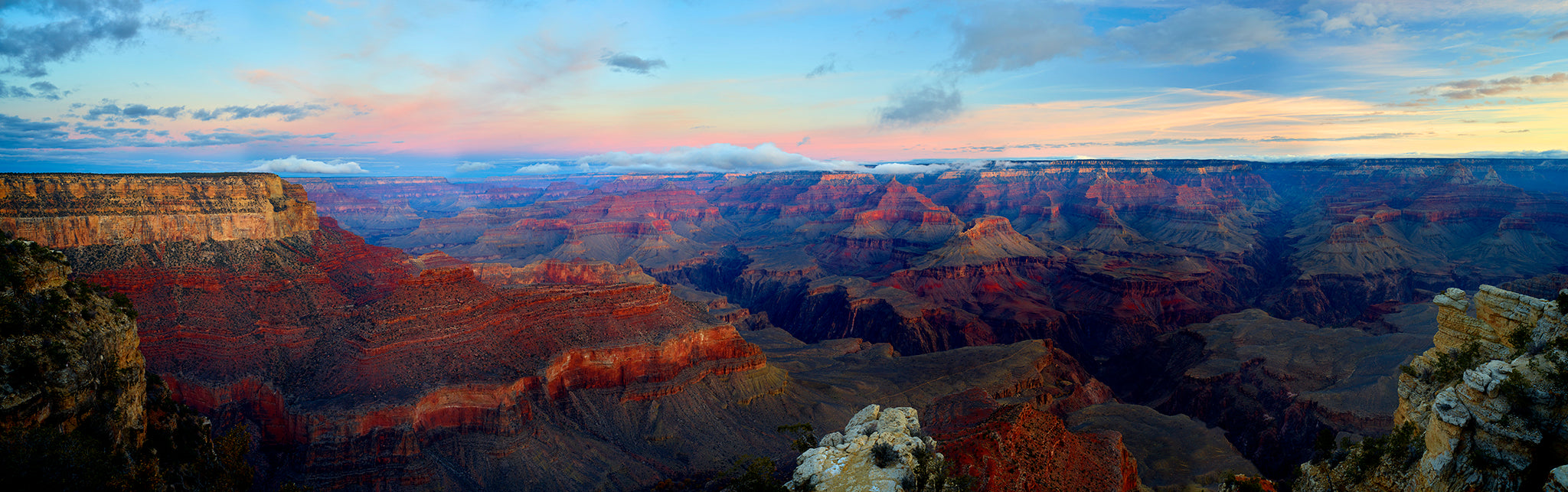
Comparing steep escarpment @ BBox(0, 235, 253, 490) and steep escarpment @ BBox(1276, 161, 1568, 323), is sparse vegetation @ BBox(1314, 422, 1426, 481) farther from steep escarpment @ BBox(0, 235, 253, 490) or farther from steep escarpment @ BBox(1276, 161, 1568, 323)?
steep escarpment @ BBox(1276, 161, 1568, 323)

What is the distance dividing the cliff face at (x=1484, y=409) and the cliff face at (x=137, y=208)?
97.0 m

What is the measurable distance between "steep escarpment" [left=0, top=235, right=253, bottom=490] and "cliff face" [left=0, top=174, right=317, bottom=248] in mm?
53054

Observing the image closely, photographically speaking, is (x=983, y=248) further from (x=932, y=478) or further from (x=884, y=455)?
(x=932, y=478)

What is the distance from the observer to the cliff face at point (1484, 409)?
1501 cm

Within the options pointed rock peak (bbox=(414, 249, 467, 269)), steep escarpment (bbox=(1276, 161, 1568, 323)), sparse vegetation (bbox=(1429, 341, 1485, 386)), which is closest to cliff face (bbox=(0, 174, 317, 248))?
pointed rock peak (bbox=(414, 249, 467, 269))

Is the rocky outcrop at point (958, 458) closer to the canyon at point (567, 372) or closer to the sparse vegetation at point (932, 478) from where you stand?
the sparse vegetation at point (932, 478)

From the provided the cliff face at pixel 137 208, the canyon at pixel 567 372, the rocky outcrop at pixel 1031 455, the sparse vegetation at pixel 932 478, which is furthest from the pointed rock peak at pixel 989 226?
the sparse vegetation at pixel 932 478

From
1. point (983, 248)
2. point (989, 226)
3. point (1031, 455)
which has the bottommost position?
point (983, 248)

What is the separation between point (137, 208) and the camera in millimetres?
68500

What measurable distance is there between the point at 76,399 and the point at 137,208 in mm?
64517

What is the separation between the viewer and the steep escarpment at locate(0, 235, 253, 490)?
64.7ft

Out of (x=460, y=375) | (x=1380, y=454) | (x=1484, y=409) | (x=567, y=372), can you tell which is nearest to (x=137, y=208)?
(x=460, y=375)

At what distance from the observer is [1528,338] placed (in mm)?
18109

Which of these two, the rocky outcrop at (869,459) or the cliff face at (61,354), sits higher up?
the cliff face at (61,354)
